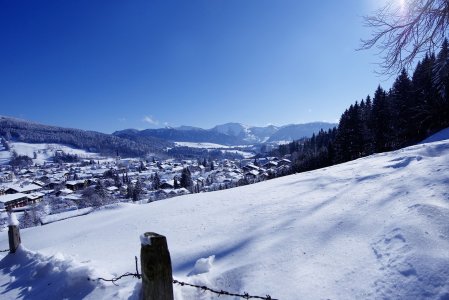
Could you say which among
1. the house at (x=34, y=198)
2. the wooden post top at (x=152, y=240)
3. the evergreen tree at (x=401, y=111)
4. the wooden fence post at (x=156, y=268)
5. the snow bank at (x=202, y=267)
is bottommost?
the house at (x=34, y=198)

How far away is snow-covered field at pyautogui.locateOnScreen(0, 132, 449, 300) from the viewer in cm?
358

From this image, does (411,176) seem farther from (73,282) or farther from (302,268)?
(73,282)

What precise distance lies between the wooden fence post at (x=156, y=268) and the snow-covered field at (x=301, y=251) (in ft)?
2.84

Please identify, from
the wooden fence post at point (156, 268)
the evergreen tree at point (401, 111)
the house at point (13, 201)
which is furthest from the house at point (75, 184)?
the wooden fence post at point (156, 268)

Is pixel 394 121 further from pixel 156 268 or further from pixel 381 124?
pixel 156 268

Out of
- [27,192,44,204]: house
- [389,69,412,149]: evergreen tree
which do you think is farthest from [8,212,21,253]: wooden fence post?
[27,192,44,204]: house

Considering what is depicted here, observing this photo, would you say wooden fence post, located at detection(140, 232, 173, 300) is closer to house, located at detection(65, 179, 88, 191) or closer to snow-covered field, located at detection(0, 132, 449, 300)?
snow-covered field, located at detection(0, 132, 449, 300)

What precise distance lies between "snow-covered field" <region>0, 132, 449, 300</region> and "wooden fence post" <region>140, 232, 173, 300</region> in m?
0.87

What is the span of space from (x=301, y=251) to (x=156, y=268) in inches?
116

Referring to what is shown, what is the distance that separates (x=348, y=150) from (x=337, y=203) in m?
39.6

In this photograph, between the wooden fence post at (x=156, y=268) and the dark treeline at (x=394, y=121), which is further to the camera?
the dark treeline at (x=394, y=121)

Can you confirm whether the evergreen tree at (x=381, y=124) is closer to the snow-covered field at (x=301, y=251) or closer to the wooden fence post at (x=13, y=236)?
the snow-covered field at (x=301, y=251)

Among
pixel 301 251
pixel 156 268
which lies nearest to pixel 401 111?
pixel 301 251

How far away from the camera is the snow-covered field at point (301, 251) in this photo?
3.58 meters
